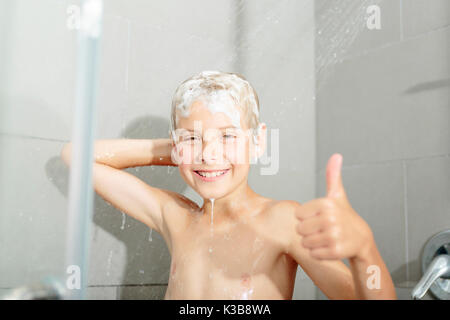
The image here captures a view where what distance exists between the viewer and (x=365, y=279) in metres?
0.66

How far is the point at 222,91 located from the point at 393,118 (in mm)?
520

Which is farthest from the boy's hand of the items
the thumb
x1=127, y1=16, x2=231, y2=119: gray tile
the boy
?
x1=127, y1=16, x2=231, y2=119: gray tile

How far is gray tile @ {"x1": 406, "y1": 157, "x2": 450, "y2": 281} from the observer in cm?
108

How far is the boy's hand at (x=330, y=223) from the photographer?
22.0 inches

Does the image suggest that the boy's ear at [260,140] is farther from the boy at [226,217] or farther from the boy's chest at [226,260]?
the boy's chest at [226,260]

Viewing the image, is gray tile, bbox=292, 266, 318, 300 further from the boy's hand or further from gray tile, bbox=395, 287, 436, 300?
the boy's hand

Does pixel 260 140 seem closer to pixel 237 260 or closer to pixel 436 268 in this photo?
pixel 237 260

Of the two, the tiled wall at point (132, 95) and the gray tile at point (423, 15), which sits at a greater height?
the gray tile at point (423, 15)

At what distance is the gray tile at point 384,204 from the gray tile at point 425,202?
2 cm

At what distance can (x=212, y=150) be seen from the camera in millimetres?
838

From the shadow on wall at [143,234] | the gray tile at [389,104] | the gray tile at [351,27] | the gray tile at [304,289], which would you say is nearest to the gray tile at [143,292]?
the shadow on wall at [143,234]
